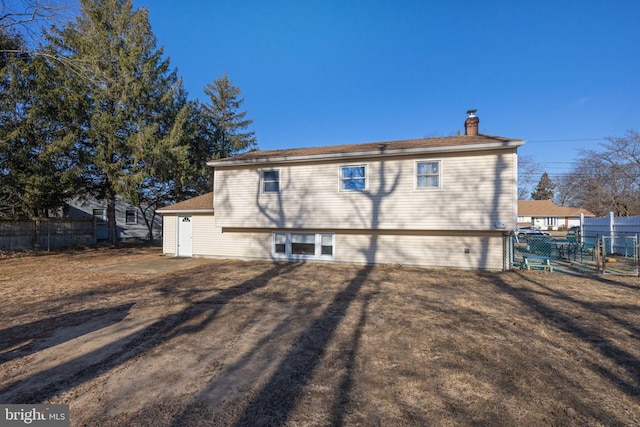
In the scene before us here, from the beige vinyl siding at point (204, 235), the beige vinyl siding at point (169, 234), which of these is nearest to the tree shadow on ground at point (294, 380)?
the beige vinyl siding at point (204, 235)

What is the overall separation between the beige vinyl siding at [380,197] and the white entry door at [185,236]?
98.1 inches

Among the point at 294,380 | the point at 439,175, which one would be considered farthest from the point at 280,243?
the point at 294,380

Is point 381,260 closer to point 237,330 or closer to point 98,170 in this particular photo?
point 237,330

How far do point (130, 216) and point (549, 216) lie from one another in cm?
5698

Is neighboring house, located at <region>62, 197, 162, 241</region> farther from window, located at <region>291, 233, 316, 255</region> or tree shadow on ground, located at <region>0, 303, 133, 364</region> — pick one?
tree shadow on ground, located at <region>0, 303, 133, 364</region>

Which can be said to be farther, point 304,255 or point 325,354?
point 304,255

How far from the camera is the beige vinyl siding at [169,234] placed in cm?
1494

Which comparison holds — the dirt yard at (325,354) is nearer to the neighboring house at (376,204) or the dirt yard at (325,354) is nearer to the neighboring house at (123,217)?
the neighboring house at (376,204)

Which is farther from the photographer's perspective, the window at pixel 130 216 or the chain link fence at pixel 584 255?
the window at pixel 130 216

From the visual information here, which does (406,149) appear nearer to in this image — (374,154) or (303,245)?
(374,154)

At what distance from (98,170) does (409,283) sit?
19085mm

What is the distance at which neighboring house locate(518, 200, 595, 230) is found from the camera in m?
47.8

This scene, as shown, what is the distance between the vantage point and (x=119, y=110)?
1809 cm

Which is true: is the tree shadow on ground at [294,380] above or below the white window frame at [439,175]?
below
